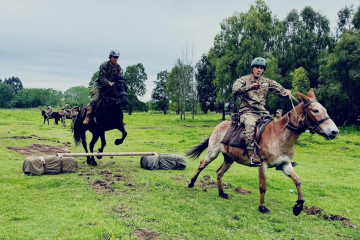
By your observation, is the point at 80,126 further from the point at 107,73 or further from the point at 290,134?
the point at 290,134

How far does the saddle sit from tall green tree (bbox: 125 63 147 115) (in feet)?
214

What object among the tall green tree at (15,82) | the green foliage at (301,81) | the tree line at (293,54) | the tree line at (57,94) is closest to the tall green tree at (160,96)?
the tree line at (57,94)

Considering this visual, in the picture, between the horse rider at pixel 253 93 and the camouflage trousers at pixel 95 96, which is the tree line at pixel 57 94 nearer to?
the camouflage trousers at pixel 95 96

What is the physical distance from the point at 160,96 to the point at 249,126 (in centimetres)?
8321

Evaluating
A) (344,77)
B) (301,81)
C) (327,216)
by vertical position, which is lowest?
A: (327,216)

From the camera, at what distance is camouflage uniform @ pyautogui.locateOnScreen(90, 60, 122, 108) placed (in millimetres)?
10678

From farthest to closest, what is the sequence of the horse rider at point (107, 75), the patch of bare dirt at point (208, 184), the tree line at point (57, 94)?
1. the tree line at point (57, 94)
2. the horse rider at point (107, 75)
3. the patch of bare dirt at point (208, 184)

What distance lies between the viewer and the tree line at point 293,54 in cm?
3244

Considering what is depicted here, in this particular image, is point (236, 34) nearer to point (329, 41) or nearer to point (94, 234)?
point (329, 41)

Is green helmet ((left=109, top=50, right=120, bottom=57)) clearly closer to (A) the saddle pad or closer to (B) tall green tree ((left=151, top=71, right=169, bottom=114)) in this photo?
(A) the saddle pad

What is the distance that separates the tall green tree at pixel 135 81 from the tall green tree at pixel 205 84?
1871cm

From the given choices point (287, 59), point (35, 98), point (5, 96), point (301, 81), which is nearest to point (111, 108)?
point (301, 81)

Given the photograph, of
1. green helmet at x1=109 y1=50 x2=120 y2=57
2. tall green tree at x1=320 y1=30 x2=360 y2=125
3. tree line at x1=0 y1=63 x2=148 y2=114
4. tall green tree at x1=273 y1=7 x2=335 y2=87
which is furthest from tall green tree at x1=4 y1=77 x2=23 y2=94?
green helmet at x1=109 y1=50 x2=120 y2=57

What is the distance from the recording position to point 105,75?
424 inches
